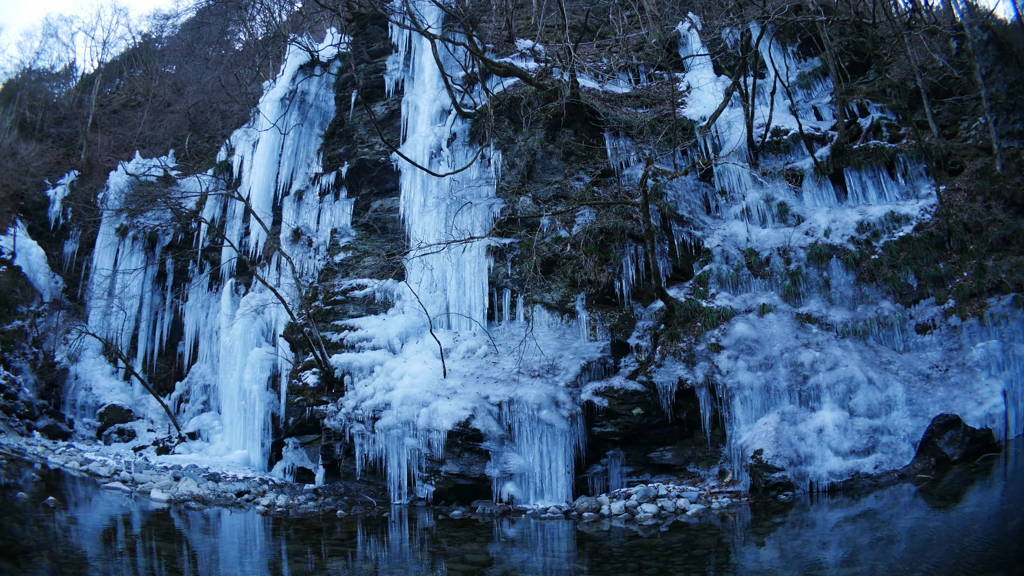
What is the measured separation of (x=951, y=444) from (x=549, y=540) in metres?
4.31

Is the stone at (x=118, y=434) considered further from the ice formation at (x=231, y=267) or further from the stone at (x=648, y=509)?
the stone at (x=648, y=509)

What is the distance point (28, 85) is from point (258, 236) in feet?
50.2

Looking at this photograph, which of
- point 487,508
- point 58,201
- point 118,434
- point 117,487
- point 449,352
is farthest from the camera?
point 58,201

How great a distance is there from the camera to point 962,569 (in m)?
3.22

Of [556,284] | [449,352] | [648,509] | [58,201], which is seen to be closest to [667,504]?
[648,509]

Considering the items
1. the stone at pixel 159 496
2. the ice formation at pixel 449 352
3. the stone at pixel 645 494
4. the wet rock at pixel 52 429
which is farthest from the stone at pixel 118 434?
the stone at pixel 645 494

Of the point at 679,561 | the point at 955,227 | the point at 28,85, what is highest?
the point at 28,85

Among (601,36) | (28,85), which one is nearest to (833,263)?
(601,36)

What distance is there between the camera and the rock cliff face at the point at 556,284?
722cm

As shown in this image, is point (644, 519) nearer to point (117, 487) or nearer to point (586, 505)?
point (586, 505)

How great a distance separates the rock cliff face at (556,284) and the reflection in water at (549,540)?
120 centimetres

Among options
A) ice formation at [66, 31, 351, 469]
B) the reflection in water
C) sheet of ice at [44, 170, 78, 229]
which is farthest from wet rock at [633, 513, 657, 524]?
sheet of ice at [44, 170, 78, 229]

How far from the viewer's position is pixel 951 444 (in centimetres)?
615

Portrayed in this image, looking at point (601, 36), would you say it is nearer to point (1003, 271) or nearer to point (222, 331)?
point (1003, 271)
